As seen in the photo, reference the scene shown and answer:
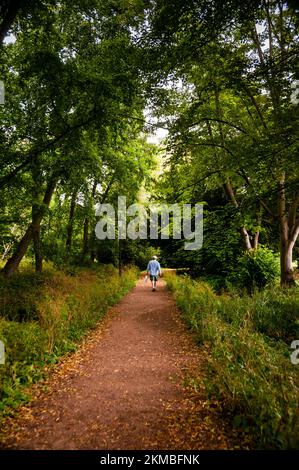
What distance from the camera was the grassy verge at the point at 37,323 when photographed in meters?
4.48

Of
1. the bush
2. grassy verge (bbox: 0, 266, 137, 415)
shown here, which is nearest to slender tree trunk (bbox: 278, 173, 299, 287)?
the bush

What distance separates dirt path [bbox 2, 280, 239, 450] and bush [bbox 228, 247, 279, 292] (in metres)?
6.66

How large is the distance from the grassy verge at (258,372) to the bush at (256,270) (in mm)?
4634

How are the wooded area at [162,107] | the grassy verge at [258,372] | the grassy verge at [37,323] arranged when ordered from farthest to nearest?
the wooded area at [162,107] → the grassy verge at [37,323] → the grassy verge at [258,372]

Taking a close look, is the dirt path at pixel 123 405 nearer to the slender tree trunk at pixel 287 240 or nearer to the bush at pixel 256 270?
the slender tree trunk at pixel 287 240

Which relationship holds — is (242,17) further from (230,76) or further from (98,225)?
(98,225)

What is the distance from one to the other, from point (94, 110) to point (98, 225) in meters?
10.5

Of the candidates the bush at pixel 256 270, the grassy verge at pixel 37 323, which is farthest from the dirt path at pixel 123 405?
the bush at pixel 256 270

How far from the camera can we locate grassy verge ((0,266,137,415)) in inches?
176

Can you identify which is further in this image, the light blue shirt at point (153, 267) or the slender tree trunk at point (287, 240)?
the light blue shirt at point (153, 267)

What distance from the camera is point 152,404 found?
399cm

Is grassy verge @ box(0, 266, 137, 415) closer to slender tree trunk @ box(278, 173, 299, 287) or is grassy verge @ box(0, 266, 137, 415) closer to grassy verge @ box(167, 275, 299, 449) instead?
grassy verge @ box(167, 275, 299, 449)

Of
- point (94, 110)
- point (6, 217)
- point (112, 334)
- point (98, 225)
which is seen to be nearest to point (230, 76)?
point (94, 110)

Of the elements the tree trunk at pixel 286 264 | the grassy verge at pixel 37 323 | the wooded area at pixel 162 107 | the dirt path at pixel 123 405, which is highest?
the wooded area at pixel 162 107
